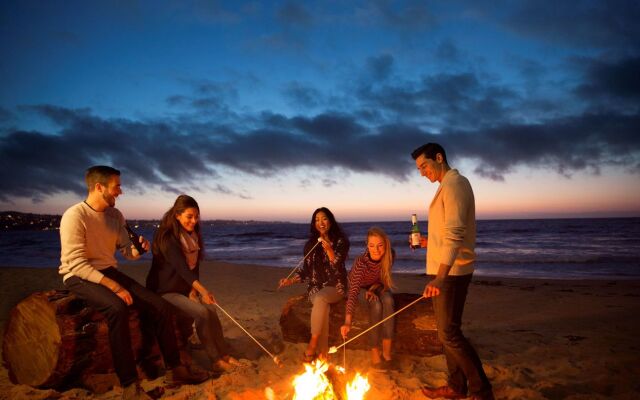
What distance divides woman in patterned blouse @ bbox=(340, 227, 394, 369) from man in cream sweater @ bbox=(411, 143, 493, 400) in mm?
1250

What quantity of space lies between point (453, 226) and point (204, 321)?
3.27 metres

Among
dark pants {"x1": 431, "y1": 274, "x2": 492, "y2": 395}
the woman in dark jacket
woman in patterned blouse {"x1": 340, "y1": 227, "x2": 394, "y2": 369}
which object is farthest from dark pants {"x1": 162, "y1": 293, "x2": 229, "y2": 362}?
dark pants {"x1": 431, "y1": 274, "x2": 492, "y2": 395}

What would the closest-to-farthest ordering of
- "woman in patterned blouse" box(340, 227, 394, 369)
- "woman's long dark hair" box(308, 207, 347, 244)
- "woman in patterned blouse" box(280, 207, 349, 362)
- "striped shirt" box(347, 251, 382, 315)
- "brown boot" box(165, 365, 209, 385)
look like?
"brown boot" box(165, 365, 209, 385) < "woman in patterned blouse" box(340, 227, 394, 369) < "striped shirt" box(347, 251, 382, 315) < "woman in patterned blouse" box(280, 207, 349, 362) < "woman's long dark hair" box(308, 207, 347, 244)

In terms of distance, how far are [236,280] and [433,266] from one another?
10.2m

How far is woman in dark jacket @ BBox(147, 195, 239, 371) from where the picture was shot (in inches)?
184

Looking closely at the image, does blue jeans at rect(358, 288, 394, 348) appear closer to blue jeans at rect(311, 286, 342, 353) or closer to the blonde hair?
the blonde hair

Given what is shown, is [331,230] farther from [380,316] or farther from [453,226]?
[453,226]

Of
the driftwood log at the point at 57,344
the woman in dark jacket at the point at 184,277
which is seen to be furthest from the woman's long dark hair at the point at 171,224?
the driftwood log at the point at 57,344

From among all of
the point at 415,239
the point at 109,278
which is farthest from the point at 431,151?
the point at 109,278

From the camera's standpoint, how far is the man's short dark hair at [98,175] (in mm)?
4293

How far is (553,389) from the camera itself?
13.2 ft

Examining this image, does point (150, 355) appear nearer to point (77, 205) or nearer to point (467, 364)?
point (77, 205)

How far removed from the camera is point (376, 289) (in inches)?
196

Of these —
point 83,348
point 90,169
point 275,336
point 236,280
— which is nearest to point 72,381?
point 83,348
